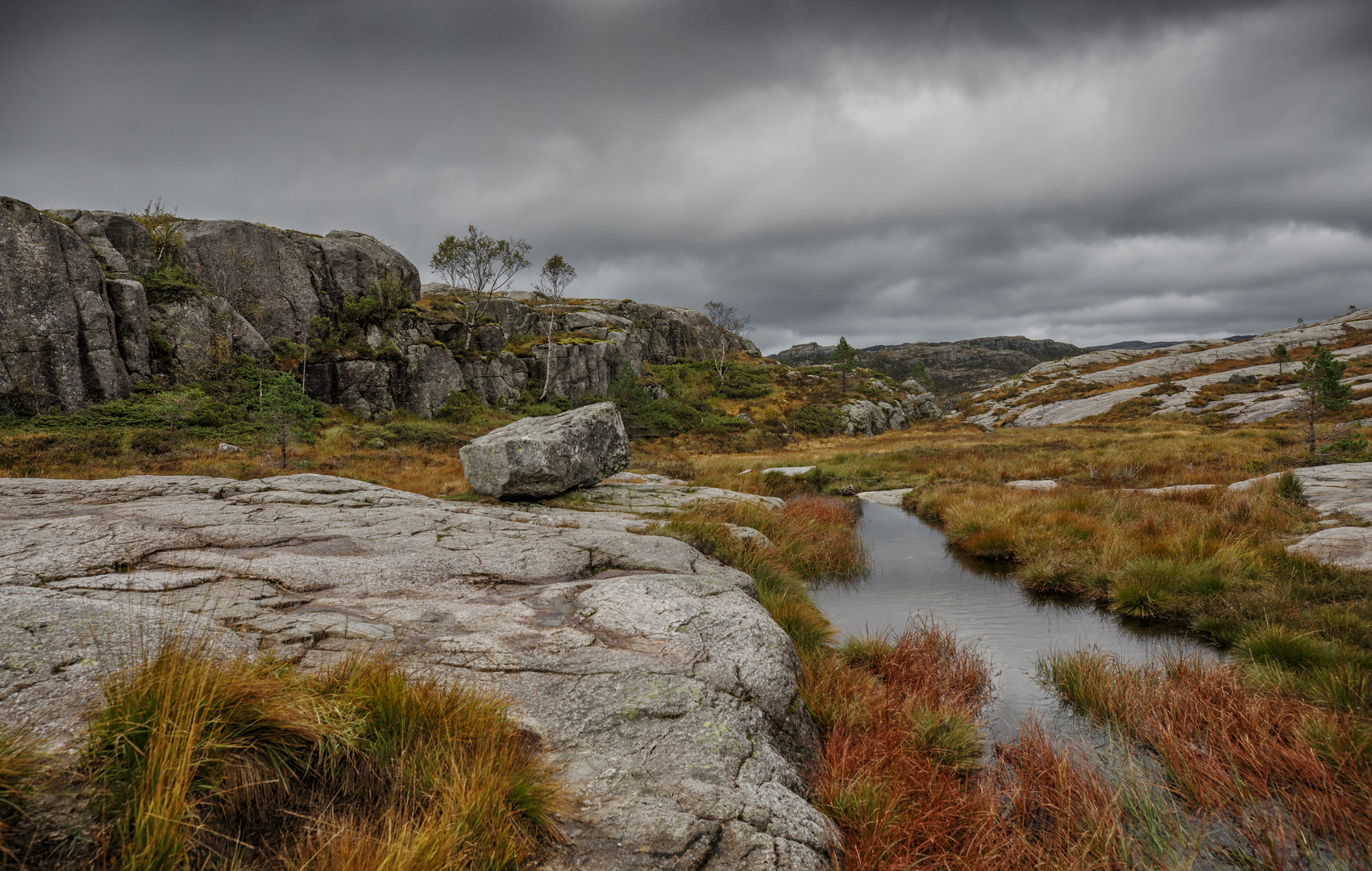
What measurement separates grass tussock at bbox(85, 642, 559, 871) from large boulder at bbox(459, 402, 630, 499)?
10795 mm

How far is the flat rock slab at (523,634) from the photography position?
3.06 m

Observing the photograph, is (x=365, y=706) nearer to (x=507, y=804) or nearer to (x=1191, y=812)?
(x=507, y=804)

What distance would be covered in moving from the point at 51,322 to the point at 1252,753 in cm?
4047

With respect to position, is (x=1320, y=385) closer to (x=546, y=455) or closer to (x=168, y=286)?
(x=546, y=455)

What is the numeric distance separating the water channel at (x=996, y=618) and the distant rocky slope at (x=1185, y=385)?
158 ft

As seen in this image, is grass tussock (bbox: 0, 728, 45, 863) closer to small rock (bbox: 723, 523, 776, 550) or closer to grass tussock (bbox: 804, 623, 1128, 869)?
grass tussock (bbox: 804, 623, 1128, 869)

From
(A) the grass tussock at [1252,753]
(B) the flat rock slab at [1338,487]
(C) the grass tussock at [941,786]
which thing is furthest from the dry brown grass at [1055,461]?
(A) the grass tussock at [1252,753]

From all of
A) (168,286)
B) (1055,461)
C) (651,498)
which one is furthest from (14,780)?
(168,286)

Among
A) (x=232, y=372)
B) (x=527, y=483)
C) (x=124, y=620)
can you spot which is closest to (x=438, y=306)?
(x=232, y=372)

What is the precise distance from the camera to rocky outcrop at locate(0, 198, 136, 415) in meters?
24.1

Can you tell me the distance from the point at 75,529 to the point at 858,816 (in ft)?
30.0

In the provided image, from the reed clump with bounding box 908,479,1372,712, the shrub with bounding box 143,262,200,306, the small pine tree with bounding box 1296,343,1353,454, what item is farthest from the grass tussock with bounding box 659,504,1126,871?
the shrub with bounding box 143,262,200,306

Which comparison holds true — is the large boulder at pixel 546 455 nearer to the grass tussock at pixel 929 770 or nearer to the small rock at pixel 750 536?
the small rock at pixel 750 536

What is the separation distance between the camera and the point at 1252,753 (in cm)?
461
